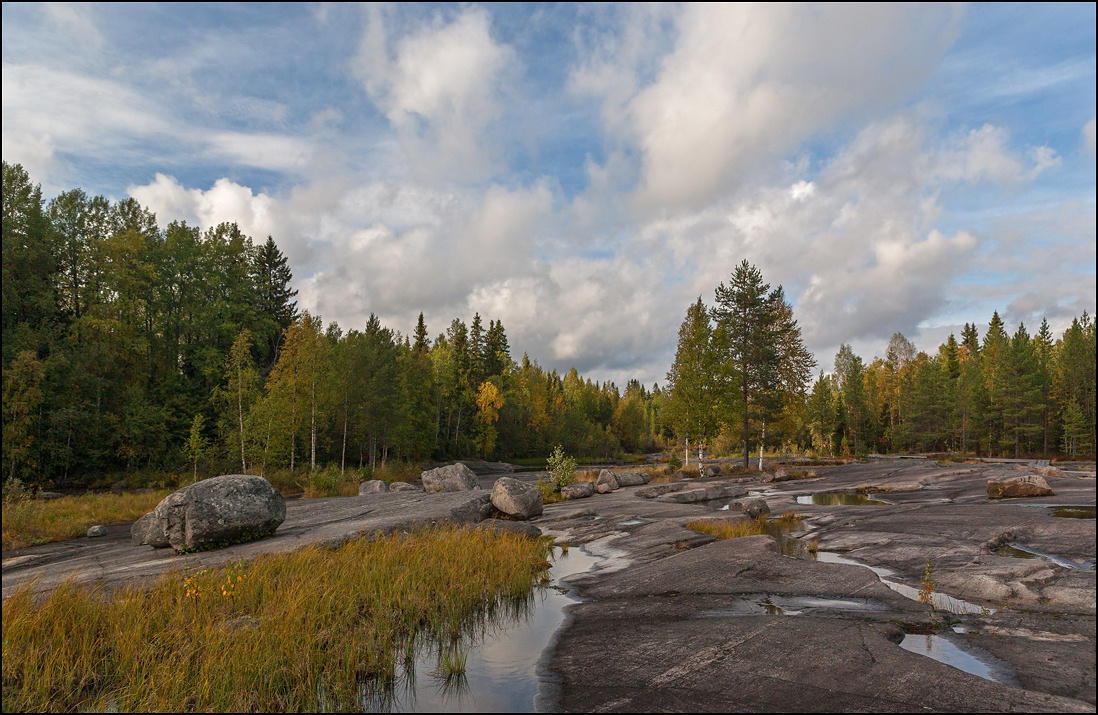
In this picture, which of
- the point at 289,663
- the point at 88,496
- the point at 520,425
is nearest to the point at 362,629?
the point at 289,663

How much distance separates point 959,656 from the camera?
6316 mm

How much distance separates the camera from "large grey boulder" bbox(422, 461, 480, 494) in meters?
29.4

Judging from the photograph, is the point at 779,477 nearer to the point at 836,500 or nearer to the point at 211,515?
the point at 836,500

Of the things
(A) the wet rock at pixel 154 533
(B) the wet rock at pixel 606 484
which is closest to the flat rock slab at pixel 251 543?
(A) the wet rock at pixel 154 533

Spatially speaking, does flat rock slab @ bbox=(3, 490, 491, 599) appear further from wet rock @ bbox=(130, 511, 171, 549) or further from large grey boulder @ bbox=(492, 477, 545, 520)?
large grey boulder @ bbox=(492, 477, 545, 520)

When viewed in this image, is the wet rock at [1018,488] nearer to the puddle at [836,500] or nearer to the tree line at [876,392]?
the puddle at [836,500]

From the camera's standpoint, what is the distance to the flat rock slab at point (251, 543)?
11.8 metres

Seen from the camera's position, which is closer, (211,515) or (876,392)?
(211,515)

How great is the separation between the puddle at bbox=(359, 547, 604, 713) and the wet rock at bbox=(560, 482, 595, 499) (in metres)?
20.4

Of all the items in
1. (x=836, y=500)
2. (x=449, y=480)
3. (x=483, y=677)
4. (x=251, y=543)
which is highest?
(x=483, y=677)

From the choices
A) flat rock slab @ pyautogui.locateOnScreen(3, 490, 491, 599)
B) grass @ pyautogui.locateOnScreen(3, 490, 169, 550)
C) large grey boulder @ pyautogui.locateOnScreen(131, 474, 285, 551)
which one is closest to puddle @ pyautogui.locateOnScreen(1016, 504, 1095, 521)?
flat rock slab @ pyautogui.locateOnScreen(3, 490, 491, 599)

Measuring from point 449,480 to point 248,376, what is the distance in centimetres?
2139

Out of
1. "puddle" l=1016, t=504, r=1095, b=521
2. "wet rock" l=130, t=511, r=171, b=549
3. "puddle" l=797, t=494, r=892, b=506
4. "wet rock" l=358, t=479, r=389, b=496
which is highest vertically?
"puddle" l=1016, t=504, r=1095, b=521

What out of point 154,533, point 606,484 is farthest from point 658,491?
point 154,533
